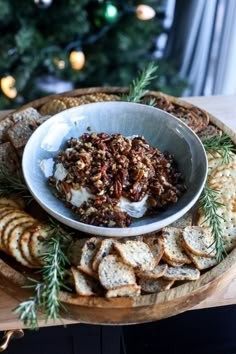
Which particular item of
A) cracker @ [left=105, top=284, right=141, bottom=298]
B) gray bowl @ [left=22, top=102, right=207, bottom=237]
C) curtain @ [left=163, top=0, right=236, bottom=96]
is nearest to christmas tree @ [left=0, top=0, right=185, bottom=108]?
curtain @ [left=163, top=0, right=236, bottom=96]

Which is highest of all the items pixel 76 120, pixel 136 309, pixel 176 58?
pixel 76 120

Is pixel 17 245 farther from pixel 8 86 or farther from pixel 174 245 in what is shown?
pixel 8 86

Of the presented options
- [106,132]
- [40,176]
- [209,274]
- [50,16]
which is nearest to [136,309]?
[209,274]

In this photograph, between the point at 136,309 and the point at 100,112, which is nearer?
the point at 136,309

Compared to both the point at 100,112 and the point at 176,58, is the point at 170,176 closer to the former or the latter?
the point at 100,112

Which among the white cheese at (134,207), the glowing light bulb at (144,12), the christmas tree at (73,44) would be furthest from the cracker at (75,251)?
the glowing light bulb at (144,12)

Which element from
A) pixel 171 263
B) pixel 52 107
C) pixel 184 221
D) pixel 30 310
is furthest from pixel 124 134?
pixel 30 310

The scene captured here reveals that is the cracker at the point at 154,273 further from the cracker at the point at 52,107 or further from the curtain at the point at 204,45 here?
the curtain at the point at 204,45
